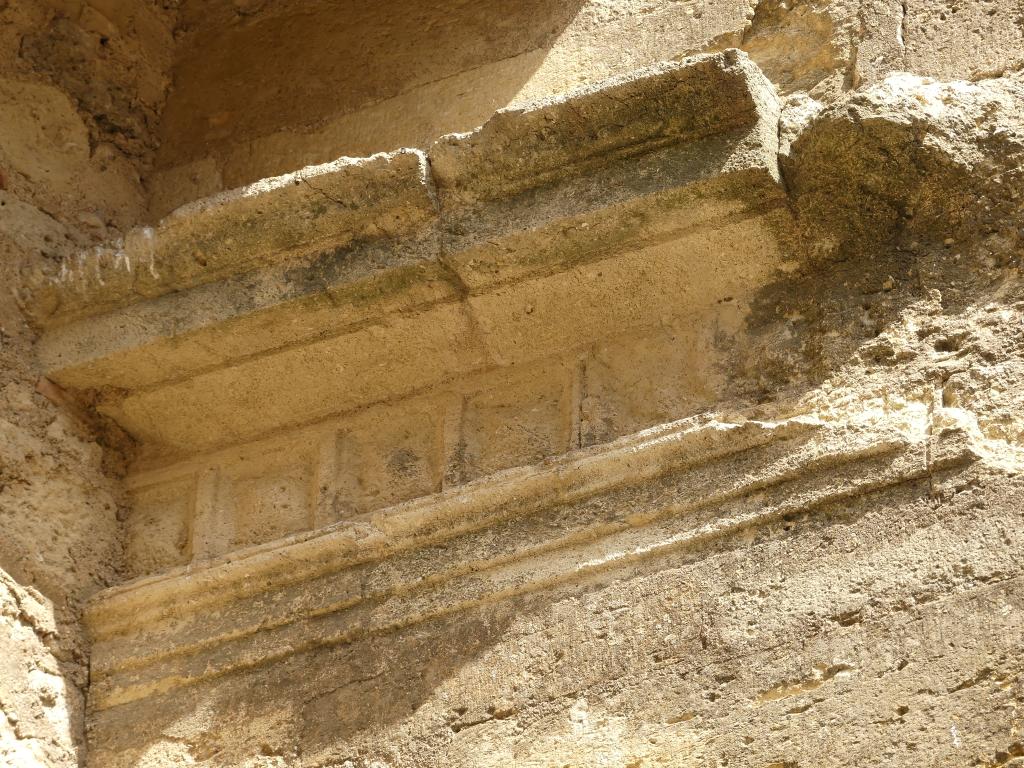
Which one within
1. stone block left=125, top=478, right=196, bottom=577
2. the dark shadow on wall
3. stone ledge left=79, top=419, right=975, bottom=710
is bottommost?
stone ledge left=79, top=419, right=975, bottom=710

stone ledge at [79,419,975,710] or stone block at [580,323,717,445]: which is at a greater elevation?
stone block at [580,323,717,445]

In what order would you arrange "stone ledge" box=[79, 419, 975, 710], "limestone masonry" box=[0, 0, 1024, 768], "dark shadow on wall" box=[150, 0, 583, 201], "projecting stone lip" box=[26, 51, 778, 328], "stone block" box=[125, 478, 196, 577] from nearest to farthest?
1. "limestone masonry" box=[0, 0, 1024, 768]
2. "stone ledge" box=[79, 419, 975, 710]
3. "projecting stone lip" box=[26, 51, 778, 328]
4. "stone block" box=[125, 478, 196, 577]
5. "dark shadow on wall" box=[150, 0, 583, 201]

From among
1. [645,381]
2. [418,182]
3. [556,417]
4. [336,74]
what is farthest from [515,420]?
[336,74]

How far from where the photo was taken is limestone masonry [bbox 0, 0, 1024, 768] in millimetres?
2824

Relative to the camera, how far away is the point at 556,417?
3.34 meters

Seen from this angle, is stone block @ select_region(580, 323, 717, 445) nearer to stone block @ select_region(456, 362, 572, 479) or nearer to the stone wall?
stone block @ select_region(456, 362, 572, 479)

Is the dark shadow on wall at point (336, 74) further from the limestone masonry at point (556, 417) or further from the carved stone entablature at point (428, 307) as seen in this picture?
the carved stone entablature at point (428, 307)

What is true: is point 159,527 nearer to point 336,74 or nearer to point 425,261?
point 425,261

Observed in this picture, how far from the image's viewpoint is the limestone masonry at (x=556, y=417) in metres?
2.82

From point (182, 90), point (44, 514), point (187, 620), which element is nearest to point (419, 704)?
point (187, 620)

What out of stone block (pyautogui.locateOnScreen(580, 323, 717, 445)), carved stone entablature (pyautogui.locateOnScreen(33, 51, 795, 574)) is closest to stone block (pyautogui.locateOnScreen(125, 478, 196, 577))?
carved stone entablature (pyautogui.locateOnScreen(33, 51, 795, 574))

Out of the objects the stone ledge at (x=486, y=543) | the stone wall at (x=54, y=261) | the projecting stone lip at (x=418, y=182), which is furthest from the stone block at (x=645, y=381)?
the stone wall at (x=54, y=261)

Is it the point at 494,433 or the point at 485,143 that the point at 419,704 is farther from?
the point at 485,143

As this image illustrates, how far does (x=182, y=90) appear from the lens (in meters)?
4.18
